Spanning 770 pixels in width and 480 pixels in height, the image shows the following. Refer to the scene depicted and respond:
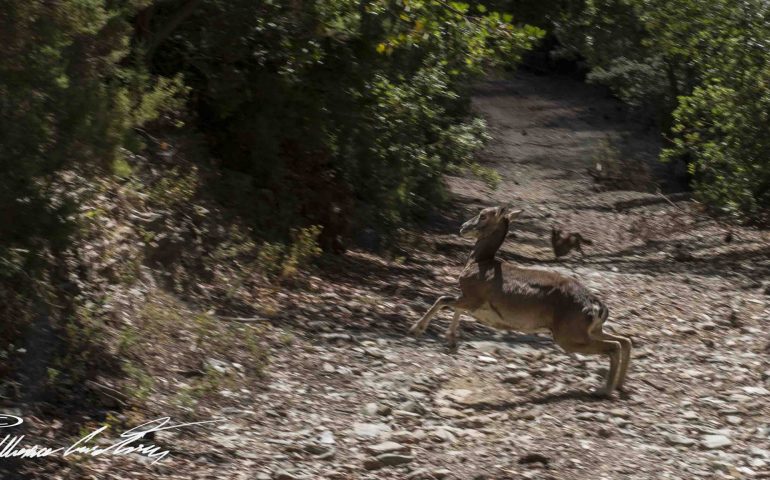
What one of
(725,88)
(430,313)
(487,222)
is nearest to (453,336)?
(430,313)

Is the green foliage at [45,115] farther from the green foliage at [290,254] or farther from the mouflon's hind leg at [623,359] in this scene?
the mouflon's hind leg at [623,359]

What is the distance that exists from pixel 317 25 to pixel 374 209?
3385 mm

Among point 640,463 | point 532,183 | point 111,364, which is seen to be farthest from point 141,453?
point 532,183

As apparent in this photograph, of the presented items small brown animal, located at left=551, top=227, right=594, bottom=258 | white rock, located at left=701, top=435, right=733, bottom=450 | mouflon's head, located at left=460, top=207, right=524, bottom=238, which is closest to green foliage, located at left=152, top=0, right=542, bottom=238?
mouflon's head, located at left=460, top=207, right=524, bottom=238

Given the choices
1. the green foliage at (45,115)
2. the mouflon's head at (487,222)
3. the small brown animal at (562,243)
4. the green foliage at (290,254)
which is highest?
the green foliage at (45,115)

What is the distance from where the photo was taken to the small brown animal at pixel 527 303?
10336 millimetres

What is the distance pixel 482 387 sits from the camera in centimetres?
1034

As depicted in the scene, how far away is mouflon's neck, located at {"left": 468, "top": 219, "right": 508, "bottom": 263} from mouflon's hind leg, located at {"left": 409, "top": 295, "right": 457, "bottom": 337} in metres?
0.49

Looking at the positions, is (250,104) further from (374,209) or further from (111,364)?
(111,364)

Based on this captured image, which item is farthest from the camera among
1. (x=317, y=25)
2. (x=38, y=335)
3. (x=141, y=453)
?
(x=317, y=25)

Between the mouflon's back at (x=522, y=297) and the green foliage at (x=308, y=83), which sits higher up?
the green foliage at (x=308, y=83)

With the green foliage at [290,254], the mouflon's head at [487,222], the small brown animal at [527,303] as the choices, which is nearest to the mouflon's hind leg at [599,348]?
the small brown animal at [527,303]

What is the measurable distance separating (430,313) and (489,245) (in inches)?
35.2

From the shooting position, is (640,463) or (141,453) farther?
(640,463)
